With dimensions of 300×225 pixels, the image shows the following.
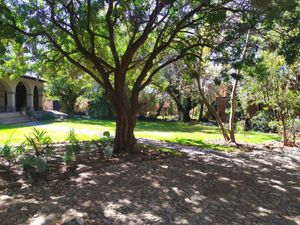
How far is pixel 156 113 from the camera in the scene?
A: 32.6m

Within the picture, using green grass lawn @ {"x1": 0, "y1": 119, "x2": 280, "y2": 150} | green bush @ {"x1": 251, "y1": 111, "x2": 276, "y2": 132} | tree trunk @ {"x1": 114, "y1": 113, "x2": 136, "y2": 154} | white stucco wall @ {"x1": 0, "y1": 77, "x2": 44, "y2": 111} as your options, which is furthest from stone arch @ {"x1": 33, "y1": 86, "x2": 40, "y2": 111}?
tree trunk @ {"x1": 114, "y1": 113, "x2": 136, "y2": 154}

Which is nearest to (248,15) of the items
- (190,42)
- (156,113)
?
(190,42)

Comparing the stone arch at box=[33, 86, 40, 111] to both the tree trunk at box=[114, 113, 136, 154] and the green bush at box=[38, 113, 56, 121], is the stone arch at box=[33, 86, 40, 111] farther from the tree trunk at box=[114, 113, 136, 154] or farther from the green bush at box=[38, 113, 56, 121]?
the tree trunk at box=[114, 113, 136, 154]

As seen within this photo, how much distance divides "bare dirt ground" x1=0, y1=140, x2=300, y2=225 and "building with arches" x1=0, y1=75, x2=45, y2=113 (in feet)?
61.4

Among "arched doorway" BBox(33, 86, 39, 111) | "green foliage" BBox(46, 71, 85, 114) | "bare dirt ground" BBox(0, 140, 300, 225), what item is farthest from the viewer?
"arched doorway" BBox(33, 86, 39, 111)

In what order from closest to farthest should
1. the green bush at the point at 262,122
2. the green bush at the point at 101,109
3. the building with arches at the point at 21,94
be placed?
the green bush at the point at 262,122 → the building with arches at the point at 21,94 → the green bush at the point at 101,109

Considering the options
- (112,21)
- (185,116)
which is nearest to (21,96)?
(185,116)

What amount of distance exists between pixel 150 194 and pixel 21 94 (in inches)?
1061

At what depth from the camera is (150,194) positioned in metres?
5.34

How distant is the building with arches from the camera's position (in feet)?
78.2

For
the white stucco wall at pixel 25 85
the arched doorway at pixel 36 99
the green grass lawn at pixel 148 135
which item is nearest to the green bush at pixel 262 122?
the green grass lawn at pixel 148 135

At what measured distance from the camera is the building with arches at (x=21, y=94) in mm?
23830

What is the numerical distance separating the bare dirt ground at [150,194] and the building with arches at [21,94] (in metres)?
18.7

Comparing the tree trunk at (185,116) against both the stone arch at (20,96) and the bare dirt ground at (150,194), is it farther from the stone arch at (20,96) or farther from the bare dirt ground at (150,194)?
the bare dirt ground at (150,194)
